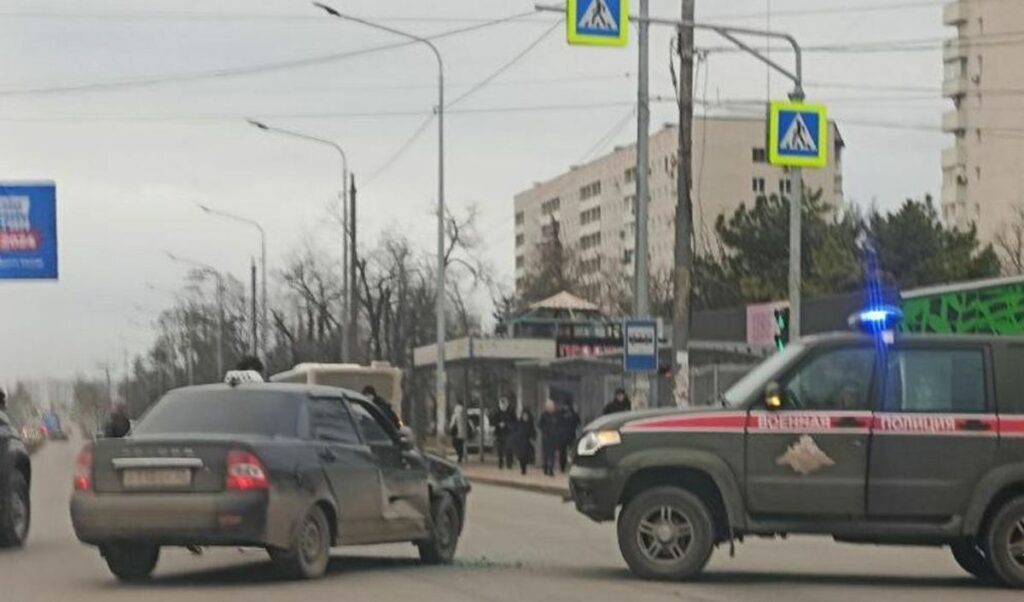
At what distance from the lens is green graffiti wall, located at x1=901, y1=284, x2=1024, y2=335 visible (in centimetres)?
3309

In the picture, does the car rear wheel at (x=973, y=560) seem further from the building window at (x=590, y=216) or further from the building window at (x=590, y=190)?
the building window at (x=590, y=190)

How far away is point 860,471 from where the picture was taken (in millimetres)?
14531

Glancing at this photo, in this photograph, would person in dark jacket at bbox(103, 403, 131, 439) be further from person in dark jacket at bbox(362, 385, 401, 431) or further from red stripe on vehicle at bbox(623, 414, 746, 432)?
red stripe on vehicle at bbox(623, 414, 746, 432)

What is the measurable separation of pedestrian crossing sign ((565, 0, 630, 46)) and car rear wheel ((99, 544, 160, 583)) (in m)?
10.2

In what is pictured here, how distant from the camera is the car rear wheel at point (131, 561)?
14.7m

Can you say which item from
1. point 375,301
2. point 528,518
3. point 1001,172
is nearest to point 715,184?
point 1001,172

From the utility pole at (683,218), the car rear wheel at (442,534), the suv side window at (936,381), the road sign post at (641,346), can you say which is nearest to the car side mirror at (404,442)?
the car rear wheel at (442,534)

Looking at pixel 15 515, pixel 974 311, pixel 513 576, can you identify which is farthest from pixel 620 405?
pixel 513 576

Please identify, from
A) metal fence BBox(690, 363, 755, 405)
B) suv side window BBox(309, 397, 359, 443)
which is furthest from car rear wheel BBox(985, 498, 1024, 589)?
metal fence BBox(690, 363, 755, 405)

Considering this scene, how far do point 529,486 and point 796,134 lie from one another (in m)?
11.0

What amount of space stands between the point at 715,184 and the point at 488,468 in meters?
91.0

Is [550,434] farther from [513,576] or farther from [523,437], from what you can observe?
[513,576]

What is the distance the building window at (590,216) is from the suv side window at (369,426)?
143422 mm

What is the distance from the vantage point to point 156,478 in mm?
13812
